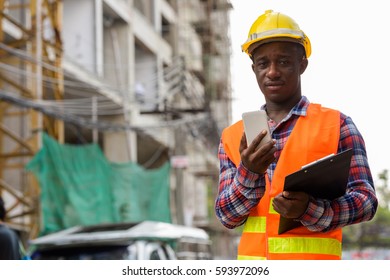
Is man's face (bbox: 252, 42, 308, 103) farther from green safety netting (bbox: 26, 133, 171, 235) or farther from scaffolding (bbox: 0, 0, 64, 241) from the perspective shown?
scaffolding (bbox: 0, 0, 64, 241)

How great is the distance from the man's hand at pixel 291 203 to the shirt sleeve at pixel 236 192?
0.27 feet

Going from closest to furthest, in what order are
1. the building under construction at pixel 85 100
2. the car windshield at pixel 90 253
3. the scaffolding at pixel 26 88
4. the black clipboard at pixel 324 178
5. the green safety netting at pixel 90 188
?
the black clipboard at pixel 324 178
the car windshield at pixel 90 253
the green safety netting at pixel 90 188
the building under construction at pixel 85 100
the scaffolding at pixel 26 88

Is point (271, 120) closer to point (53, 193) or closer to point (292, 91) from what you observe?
point (292, 91)

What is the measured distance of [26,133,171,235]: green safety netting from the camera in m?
10.8

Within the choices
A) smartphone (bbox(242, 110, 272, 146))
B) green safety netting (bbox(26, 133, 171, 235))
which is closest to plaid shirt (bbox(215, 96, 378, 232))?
smartphone (bbox(242, 110, 272, 146))

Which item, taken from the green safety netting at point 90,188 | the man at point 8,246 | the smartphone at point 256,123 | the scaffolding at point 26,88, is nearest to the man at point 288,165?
the smartphone at point 256,123

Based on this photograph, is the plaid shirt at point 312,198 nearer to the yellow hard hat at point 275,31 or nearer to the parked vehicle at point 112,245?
the yellow hard hat at point 275,31

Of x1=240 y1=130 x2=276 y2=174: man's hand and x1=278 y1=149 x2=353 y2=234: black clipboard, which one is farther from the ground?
x1=240 y1=130 x2=276 y2=174: man's hand

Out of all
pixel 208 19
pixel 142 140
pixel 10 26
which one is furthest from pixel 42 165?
pixel 208 19

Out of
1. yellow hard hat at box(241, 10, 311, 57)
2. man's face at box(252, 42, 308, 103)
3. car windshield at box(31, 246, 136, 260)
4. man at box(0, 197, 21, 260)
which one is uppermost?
yellow hard hat at box(241, 10, 311, 57)

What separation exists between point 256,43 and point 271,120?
220mm

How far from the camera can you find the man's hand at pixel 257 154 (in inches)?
77.9

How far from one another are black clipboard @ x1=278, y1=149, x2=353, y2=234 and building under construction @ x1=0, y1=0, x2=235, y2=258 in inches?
265

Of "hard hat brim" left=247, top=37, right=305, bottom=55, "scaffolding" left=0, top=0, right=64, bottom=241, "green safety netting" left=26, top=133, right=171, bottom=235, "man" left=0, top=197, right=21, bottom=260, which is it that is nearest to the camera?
"hard hat brim" left=247, top=37, right=305, bottom=55
